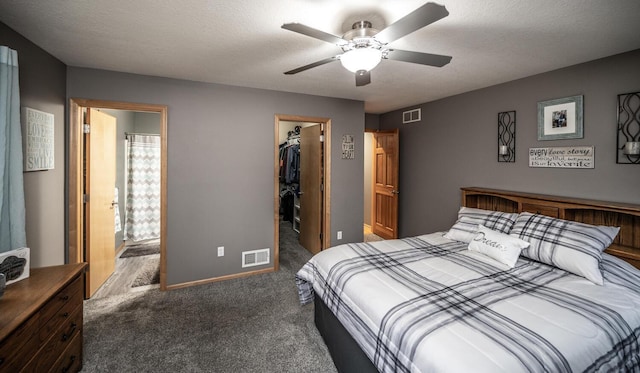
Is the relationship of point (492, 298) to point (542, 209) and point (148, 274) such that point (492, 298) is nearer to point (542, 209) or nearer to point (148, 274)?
point (542, 209)

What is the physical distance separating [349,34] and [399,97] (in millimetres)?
2461

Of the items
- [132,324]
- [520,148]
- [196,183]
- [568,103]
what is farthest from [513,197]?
[132,324]

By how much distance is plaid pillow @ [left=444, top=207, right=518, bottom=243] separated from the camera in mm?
2529

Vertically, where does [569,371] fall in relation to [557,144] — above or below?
below

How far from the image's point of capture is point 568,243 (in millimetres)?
2014

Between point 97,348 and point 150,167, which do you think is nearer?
point 97,348

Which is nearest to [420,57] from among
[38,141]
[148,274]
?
[38,141]

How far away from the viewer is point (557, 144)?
2.80 meters

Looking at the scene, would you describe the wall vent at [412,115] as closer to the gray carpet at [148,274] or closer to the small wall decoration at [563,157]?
the small wall decoration at [563,157]

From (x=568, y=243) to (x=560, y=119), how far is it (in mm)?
1430

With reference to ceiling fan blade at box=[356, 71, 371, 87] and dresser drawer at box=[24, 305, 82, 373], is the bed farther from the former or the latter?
dresser drawer at box=[24, 305, 82, 373]

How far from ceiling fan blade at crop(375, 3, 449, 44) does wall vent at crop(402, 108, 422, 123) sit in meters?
3.06

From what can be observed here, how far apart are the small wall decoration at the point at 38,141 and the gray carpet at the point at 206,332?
1398 millimetres

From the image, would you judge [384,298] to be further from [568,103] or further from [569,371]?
[568,103]
